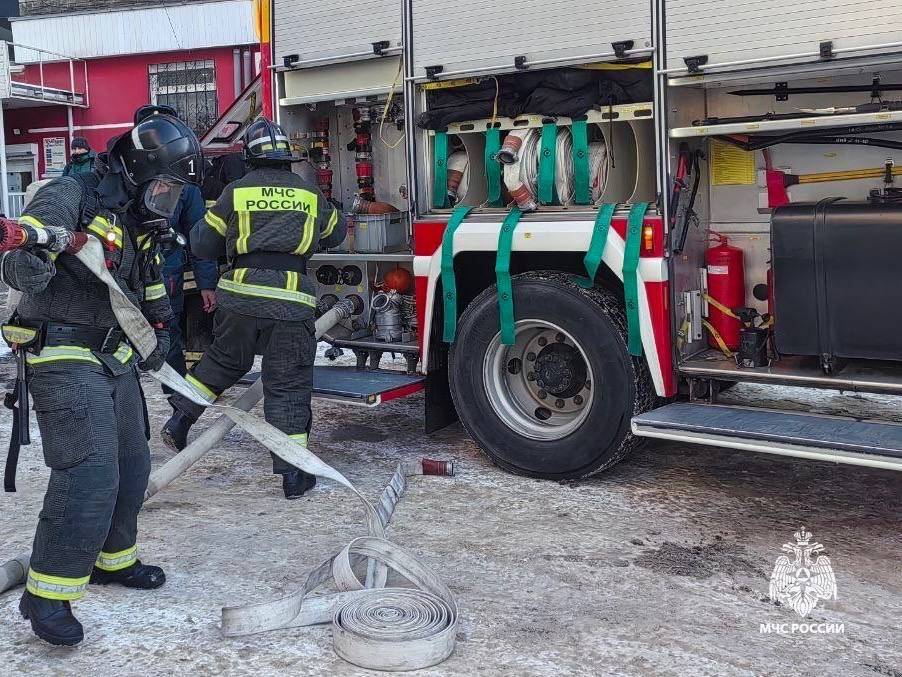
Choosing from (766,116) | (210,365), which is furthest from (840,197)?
(210,365)

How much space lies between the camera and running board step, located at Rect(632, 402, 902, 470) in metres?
4.23

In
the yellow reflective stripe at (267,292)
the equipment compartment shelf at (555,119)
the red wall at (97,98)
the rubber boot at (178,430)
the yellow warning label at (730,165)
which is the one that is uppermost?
the red wall at (97,98)

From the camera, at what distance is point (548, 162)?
17.5 feet

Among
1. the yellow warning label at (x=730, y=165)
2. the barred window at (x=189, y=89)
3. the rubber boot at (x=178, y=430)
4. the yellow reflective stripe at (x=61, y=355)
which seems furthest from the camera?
the barred window at (x=189, y=89)

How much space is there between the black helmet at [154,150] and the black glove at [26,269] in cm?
56

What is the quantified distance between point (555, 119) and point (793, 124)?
1250mm

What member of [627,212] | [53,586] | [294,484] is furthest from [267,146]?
[53,586]

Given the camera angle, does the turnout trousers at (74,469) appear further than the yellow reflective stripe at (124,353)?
No

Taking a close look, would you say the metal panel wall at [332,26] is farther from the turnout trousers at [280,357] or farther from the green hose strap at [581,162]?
the turnout trousers at [280,357]

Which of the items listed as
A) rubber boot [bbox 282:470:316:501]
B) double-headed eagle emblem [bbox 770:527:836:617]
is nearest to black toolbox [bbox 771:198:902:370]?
double-headed eagle emblem [bbox 770:527:836:617]

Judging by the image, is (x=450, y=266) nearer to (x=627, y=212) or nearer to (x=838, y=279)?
(x=627, y=212)

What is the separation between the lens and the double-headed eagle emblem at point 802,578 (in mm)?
3814

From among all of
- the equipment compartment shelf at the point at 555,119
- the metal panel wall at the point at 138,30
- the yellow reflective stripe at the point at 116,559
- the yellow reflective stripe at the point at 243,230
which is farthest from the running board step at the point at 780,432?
the metal panel wall at the point at 138,30

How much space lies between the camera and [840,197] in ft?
16.5
